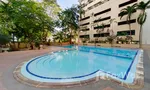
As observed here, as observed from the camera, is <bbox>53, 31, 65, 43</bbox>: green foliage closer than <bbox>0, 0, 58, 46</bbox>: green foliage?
No

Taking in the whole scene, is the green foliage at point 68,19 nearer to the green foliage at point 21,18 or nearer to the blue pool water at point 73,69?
the green foliage at point 21,18

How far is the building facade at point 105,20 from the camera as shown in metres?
20.9

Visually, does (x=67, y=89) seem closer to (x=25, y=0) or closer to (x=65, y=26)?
(x=25, y=0)

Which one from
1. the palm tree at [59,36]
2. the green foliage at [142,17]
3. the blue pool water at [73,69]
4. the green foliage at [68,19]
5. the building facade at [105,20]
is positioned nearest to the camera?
the blue pool water at [73,69]

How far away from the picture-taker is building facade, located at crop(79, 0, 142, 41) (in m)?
20.9

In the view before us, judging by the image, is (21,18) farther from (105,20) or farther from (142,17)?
(105,20)

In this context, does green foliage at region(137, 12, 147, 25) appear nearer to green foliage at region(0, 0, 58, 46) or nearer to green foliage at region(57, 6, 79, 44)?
green foliage at region(0, 0, 58, 46)

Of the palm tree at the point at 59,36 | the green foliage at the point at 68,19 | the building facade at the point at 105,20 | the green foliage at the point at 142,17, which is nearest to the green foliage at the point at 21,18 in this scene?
the palm tree at the point at 59,36

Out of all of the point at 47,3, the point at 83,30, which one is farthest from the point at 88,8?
the point at 47,3

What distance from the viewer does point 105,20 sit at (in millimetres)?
27312

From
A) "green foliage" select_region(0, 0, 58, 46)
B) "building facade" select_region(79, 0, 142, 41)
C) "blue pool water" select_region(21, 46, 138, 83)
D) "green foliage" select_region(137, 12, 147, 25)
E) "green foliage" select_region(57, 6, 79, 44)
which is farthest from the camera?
"green foliage" select_region(57, 6, 79, 44)

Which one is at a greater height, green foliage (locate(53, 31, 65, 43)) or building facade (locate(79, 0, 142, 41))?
building facade (locate(79, 0, 142, 41))

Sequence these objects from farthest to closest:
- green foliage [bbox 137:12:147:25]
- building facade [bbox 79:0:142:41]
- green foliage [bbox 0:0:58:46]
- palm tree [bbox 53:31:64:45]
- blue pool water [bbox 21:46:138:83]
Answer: palm tree [bbox 53:31:64:45] → building facade [bbox 79:0:142:41] → green foliage [bbox 137:12:147:25] → green foliage [bbox 0:0:58:46] → blue pool water [bbox 21:46:138:83]

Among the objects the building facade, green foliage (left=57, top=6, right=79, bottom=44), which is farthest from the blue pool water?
green foliage (left=57, top=6, right=79, bottom=44)
